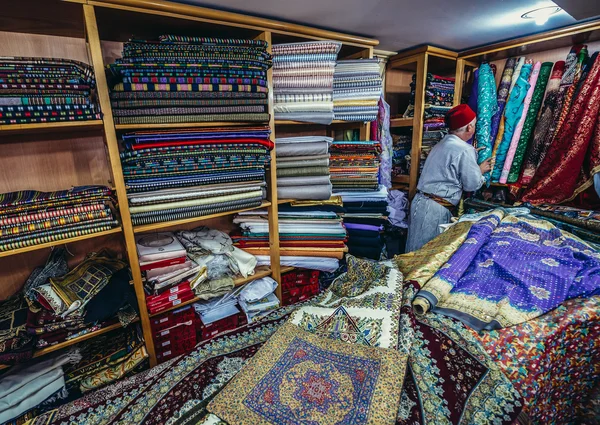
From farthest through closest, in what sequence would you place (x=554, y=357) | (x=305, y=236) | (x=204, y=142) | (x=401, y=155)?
(x=401, y=155) → (x=305, y=236) → (x=204, y=142) → (x=554, y=357)

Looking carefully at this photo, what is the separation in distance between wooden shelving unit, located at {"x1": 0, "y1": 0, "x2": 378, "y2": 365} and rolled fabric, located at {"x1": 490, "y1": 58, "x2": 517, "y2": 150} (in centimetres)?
150

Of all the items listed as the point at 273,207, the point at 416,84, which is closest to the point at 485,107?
the point at 416,84

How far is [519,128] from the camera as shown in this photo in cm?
229

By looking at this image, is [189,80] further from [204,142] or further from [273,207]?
[273,207]

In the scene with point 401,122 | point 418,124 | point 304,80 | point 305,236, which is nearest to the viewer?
point 304,80

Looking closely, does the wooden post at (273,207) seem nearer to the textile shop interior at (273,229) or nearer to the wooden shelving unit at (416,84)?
the textile shop interior at (273,229)

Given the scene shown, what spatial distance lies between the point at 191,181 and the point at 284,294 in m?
0.96

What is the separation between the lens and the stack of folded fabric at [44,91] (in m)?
1.10

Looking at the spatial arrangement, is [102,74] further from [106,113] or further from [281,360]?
[281,360]

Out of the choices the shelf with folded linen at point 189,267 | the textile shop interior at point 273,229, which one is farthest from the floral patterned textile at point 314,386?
the shelf with folded linen at point 189,267

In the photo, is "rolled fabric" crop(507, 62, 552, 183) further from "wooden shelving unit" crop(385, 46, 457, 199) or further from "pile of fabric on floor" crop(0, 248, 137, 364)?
"pile of fabric on floor" crop(0, 248, 137, 364)

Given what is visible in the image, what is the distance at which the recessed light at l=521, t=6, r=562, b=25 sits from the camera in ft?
5.20

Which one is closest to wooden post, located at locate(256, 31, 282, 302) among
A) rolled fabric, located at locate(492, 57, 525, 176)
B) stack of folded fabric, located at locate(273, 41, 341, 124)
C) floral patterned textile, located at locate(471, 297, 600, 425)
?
stack of folded fabric, located at locate(273, 41, 341, 124)

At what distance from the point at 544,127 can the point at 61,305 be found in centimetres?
308
